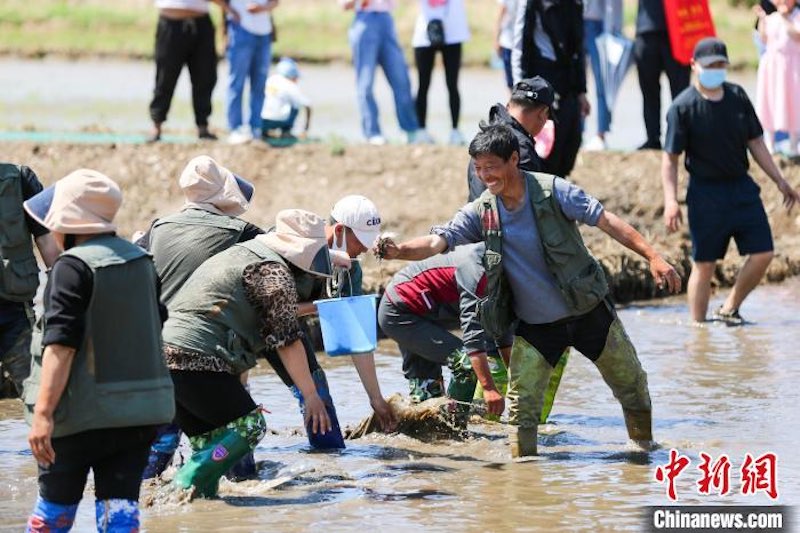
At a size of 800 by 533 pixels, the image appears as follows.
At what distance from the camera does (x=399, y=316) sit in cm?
868

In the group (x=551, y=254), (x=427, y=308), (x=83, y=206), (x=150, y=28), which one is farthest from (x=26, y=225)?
(x=150, y=28)

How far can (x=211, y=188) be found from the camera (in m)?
7.71

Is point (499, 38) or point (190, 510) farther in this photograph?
point (499, 38)

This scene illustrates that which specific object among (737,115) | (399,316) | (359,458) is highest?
(737,115)

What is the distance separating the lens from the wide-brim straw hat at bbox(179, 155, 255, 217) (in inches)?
302

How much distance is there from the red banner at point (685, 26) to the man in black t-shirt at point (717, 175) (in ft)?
8.89

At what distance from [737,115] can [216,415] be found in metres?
5.11

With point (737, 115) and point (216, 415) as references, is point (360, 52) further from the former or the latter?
point (216, 415)

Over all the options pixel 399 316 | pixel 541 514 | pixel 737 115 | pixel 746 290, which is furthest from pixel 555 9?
pixel 541 514

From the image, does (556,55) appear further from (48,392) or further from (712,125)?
(48,392)

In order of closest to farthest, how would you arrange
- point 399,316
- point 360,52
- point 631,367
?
point 631,367 < point 399,316 < point 360,52

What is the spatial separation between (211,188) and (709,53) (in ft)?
14.2

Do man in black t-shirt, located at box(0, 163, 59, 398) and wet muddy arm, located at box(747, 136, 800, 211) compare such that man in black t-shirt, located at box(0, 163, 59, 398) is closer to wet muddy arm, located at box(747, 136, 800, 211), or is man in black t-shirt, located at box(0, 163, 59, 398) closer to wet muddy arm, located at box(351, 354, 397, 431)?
wet muddy arm, located at box(351, 354, 397, 431)

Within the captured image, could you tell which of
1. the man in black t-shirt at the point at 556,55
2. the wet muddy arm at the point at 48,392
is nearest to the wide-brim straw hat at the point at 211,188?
the wet muddy arm at the point at 48,392
